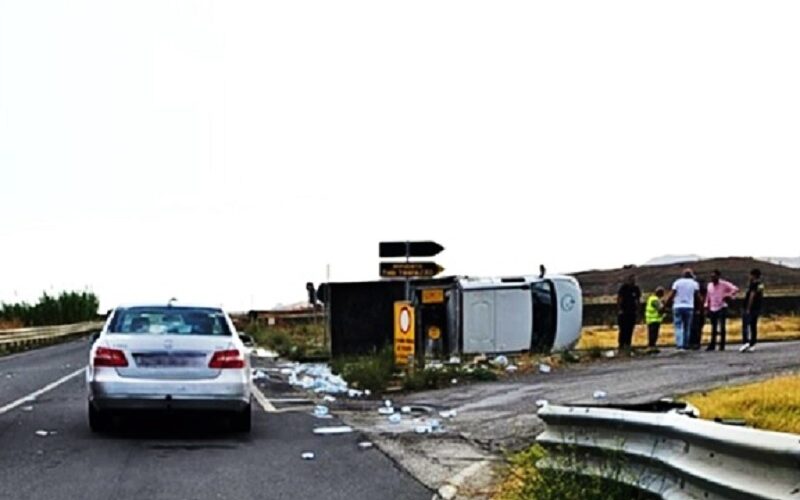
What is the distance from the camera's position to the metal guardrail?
167 ft

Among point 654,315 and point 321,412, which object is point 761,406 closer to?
point 321,412

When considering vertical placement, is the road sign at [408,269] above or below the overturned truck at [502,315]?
above

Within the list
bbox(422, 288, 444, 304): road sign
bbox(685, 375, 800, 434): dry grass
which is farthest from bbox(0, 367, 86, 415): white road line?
bbox(685, 375, 800, 434): dry grass

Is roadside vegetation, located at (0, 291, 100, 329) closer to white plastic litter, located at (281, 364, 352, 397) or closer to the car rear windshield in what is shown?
white plastic litter, located at (281, 364, 352, 397)

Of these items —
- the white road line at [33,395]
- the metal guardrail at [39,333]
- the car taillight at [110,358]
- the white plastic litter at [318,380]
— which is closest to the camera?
the car taillight at [110,358]

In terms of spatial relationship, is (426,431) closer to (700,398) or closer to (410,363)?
(700,398)

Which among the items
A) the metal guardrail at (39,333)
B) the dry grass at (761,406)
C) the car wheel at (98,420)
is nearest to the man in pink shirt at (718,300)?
the dry grass at (761,406)

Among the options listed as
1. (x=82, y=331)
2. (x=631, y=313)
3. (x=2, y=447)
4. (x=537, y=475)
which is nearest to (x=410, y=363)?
(x=631, y=313)

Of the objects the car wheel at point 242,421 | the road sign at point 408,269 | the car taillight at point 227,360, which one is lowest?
the car wheel at point 242,421

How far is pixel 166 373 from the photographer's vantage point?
47.7 ft

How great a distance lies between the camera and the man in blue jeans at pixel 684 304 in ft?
92.3

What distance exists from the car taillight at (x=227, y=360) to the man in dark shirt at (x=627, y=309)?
1567 cm

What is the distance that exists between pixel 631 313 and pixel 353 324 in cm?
859

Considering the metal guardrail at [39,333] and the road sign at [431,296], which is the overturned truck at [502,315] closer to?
the road sign at [431,296]
